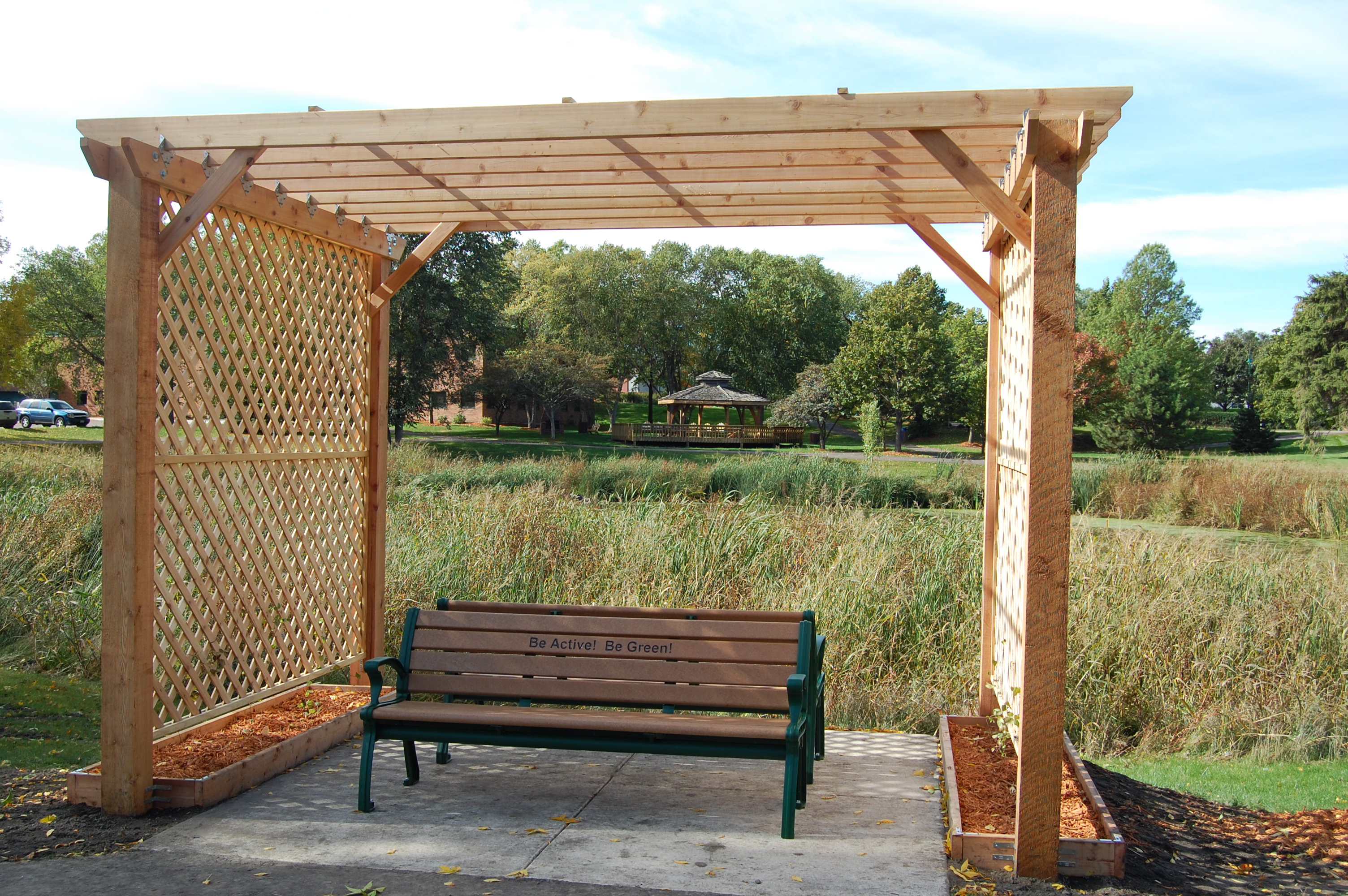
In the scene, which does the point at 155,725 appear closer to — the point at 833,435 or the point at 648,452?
the point at 648,452

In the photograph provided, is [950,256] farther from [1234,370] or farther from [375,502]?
[1234,370]

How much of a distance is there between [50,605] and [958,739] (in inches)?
242

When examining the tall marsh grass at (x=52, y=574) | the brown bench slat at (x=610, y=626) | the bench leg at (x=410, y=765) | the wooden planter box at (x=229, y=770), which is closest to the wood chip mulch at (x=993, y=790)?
the brown bench slat at (x=610, y=626)

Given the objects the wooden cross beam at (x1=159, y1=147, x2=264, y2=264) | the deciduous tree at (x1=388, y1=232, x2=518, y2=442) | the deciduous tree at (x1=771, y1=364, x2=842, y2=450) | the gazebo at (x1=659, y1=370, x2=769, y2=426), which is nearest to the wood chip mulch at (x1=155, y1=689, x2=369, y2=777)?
the wooden cross beam at (x1=159, y1=147, x2=264, y2=264)

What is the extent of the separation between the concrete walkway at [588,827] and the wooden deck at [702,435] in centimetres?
3346

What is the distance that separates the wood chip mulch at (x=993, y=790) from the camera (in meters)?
3.45

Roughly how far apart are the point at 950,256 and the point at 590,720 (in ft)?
9.42

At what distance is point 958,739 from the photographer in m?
4.58

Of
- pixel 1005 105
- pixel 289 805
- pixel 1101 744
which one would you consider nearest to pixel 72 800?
pixel 289 805

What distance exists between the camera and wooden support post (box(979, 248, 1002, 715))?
16.0ft

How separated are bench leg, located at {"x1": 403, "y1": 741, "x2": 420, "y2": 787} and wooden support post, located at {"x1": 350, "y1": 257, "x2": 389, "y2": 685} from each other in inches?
53.7

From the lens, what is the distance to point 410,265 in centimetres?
519

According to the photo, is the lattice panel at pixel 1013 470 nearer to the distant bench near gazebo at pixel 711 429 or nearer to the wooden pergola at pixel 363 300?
the wooden pergola at pixel 363 300

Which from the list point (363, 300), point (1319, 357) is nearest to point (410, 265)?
point (363, 300)
